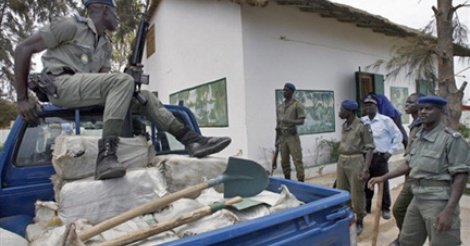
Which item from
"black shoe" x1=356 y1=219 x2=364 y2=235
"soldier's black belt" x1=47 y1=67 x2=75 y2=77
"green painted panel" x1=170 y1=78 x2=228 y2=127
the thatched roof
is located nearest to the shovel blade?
"soldier's black belt" x1=47 y1=67 x2=75 y2=77

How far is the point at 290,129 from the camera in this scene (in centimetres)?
619

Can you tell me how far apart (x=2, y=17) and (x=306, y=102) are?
14448 millimetres

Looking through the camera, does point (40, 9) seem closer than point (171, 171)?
No

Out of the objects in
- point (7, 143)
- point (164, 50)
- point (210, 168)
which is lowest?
point (210, 168)

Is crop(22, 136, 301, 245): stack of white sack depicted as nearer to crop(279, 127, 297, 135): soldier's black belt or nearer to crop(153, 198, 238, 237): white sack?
crop(153, 198, 238, 237): white sack

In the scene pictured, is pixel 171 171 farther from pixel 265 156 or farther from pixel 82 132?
pixel 265 156

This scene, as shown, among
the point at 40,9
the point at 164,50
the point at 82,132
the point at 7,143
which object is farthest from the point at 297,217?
the point at 40,9

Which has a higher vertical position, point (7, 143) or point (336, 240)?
point (7, 143)

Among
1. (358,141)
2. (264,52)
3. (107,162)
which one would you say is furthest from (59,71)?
(264,52)

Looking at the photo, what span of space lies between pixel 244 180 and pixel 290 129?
4.16 metres

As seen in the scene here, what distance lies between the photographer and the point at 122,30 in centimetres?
Answer: 1307

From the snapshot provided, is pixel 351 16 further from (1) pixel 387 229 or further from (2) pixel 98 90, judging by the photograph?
(2) pixel 98 90

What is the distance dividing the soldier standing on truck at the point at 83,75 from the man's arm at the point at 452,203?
1.52 metres

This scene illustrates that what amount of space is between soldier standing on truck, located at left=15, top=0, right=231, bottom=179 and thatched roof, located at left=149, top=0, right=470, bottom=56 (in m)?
4.04
